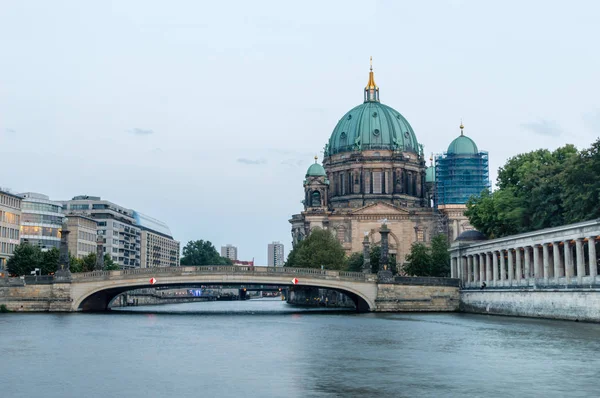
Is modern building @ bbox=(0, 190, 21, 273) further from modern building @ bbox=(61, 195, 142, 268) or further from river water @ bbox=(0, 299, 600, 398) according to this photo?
river water @ bbox=(0, 299, 600, 398)

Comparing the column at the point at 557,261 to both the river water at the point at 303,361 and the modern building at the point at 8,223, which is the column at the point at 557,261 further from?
the modern building at the point at 8,223

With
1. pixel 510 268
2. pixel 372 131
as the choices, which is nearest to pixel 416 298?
pixel 510 268

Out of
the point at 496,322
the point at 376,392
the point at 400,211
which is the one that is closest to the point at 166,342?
the point at 376,392

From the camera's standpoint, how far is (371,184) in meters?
173

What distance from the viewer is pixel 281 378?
118 feet

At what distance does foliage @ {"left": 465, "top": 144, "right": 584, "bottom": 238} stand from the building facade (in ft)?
165

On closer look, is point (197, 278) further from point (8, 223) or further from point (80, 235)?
point (80, 235)

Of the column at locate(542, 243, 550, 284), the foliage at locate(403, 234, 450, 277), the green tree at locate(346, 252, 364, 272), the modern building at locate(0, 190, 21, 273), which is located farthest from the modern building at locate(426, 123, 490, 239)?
the column at locate(542, 243, 550, 284)

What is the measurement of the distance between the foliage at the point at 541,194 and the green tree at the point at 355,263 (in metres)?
30.0

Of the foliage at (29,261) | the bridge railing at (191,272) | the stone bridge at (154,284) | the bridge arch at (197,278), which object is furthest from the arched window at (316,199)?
the bridge railing at (191,272)

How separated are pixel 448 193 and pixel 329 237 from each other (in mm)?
36796

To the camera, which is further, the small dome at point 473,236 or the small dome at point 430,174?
the small dome at point 430,174

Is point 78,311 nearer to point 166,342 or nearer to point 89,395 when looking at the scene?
point 166,342

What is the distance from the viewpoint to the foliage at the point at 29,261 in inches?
4523
